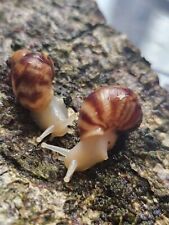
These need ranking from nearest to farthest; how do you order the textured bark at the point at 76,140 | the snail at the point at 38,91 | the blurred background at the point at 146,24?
the textured bark at the point at 76,140, the snail at the point at 38,91, the blurred background at the point at 146,24

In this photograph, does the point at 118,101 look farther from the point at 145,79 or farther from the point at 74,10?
the point at 74,10

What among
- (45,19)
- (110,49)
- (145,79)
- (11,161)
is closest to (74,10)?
(45,19)

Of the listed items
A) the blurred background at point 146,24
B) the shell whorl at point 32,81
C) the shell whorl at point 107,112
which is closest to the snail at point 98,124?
the shell whorl at point 107,112

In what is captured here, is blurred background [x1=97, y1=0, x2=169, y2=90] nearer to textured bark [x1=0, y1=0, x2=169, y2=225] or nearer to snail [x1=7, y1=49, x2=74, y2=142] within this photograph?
textured bark [x1=0, y1=0, x2=169, y2=225]

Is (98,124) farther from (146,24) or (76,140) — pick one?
(146,24)

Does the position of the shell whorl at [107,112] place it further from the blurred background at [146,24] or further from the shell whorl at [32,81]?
the blurred background at [146,24]

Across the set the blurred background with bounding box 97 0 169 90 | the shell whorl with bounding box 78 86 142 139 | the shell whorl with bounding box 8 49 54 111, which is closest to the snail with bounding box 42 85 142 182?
the shell whorl with bounding box 78 86 142 139
